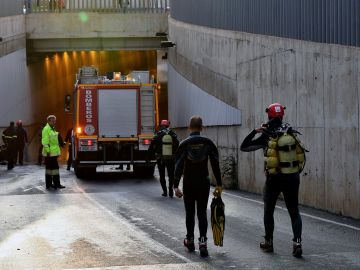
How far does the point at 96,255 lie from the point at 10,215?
5225mm

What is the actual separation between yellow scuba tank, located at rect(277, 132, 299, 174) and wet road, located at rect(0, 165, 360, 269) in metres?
1.10

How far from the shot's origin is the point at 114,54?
48.1 m

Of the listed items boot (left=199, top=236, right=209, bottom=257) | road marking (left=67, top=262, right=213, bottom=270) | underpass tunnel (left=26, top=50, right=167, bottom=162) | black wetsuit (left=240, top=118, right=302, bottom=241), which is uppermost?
underpass tunnel (left=26, top=50, right=167, bottom=162)

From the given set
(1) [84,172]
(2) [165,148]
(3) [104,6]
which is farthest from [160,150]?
(3) [104,6]

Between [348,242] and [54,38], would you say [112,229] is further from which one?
[54,38]

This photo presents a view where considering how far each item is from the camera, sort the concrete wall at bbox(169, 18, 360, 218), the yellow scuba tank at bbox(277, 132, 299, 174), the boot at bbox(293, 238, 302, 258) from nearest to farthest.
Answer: the boot at bbox(293, 238, 302, 258)
the yellow scuba tank at bbox(277, 132, 299, 174)
the concrete wall at bbox(169, 18, 360, 218)

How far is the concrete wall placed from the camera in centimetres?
1372

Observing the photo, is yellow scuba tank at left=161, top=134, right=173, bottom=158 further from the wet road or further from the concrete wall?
the concrete wall

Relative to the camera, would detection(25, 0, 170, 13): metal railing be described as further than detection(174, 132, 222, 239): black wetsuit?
Yes

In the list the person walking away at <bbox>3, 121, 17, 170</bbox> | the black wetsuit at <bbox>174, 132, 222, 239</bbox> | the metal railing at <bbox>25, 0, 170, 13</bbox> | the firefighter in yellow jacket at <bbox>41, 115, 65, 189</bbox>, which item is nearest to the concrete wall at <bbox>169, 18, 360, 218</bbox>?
the black wetsuit at <bbox>174, 132, 222, 239</bbox>

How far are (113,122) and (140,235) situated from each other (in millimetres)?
13044

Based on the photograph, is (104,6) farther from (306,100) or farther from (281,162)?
(281,162)

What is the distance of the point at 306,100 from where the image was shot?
15719 mm

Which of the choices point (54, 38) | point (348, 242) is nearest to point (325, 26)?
point (348, 242)
